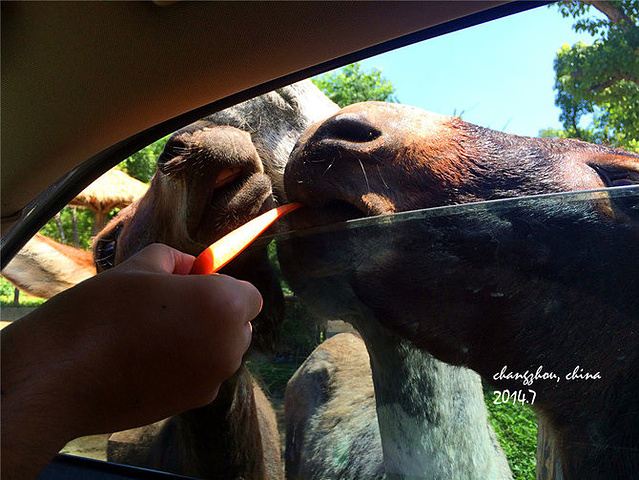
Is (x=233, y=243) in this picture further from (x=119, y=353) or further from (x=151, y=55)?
(x=119, y=353)

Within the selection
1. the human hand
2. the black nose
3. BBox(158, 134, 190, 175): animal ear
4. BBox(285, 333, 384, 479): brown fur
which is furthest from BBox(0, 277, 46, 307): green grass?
the human hand

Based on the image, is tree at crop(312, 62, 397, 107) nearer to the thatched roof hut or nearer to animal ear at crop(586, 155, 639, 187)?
animal ear at crop(586, 155, 639, 187)

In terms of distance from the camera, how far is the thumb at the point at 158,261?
3.19 feet

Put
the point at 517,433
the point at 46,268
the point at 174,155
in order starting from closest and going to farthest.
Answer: the point at 517,433 → the point at 174,155 → the point at 46,268

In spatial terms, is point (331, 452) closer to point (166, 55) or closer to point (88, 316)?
point (88, 316)

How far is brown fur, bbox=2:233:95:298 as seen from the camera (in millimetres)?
2270

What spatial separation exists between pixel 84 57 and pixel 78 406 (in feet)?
2.15

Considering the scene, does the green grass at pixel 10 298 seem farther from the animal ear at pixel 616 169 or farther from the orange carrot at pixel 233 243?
the animal ear at pixel 616 169

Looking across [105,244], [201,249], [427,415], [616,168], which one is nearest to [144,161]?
[105,244]

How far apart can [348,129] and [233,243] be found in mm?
530

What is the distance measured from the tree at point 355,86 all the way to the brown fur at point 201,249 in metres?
0.37

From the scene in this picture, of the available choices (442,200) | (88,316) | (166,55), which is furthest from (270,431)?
(166,55)

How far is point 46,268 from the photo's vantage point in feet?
7.89

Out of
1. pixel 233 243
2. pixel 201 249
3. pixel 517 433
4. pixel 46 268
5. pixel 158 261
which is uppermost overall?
pixel 46 268
